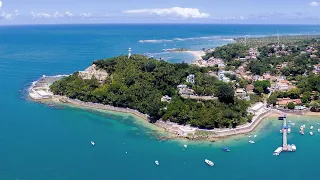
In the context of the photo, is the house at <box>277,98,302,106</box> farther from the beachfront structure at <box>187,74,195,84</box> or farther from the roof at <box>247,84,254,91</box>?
the beachfront structure at <box>187,74,195,84</box>

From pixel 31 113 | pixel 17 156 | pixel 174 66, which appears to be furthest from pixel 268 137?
pixel 31 113

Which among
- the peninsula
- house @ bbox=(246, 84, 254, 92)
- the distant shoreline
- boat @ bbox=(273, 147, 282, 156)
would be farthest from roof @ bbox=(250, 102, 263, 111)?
boat @ bbox=(273, 147, 282, 156)

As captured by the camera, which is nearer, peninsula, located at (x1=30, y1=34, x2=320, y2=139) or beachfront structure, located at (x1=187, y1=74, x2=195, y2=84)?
peninsula, located at (x1=30, y1=34, x2=320, y2=139)

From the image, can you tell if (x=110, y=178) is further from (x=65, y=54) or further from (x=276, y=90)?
(x=65, y=54)

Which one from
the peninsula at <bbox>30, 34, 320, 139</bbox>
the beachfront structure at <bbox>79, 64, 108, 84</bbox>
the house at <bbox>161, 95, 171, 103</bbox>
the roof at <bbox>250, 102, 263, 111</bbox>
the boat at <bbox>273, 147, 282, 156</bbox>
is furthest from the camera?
the beachfront structure at <bbox>79, 64, 108, 84</bbox>

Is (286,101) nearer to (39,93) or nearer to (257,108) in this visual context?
(257,108)

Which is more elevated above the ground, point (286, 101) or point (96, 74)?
point (96, 74)

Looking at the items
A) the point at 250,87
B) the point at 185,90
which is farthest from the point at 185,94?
the point at 250,87

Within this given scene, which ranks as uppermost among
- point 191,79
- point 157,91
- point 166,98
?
point 191,79

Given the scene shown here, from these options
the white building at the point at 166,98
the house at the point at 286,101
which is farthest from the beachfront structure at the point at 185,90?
the house at the point at 286,101

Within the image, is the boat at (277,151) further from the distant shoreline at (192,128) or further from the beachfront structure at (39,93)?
the beachfront structure at (39,93)

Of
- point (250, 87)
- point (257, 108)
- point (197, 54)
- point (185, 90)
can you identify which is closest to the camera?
point (257, 108)
